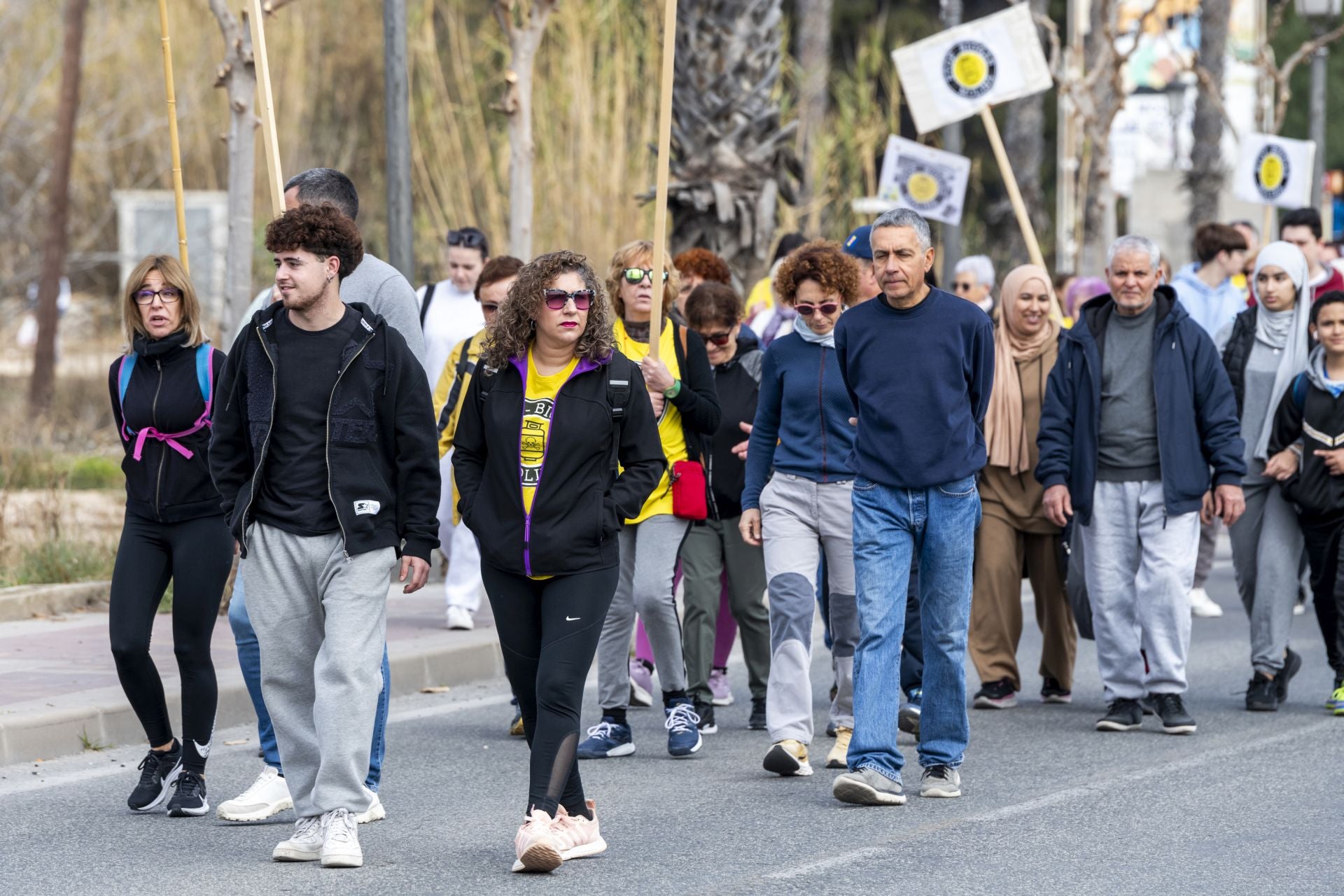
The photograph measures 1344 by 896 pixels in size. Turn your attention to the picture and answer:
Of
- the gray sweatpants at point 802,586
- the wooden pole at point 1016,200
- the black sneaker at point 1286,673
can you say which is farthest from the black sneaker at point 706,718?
the wooden pole at point 1016,200

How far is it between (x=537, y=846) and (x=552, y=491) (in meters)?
1.06

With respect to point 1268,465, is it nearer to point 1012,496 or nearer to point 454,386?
point 1012,496

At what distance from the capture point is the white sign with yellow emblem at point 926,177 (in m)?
14.4

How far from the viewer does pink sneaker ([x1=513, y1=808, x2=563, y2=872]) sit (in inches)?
228

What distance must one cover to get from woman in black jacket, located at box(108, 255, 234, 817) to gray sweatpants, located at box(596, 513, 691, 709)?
5.50 ft

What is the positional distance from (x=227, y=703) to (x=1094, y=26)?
1954cm

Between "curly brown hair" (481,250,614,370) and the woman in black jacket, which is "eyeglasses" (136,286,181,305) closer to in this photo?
the woman in black jacket

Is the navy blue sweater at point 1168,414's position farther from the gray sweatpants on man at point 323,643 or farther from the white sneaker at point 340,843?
the white sneaker at point 340,843

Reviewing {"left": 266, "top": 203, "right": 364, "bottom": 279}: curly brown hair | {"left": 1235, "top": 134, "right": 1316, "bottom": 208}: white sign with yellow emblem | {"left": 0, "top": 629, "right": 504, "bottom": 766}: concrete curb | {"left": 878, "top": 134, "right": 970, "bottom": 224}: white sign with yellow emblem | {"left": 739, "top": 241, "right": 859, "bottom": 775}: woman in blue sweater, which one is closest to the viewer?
{"left": 266, "top": 203, "right": 364, "bottom": 279}: curly brown hair

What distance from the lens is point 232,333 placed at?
11664mm

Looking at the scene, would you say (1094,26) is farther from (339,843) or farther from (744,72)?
(339,843)

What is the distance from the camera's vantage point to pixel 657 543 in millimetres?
7805

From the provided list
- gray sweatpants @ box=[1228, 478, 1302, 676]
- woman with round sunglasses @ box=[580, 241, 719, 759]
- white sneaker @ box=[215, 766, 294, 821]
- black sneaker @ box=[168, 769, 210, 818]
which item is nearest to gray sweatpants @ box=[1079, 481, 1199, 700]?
gray sweatpants @ box=[1228, 478, 1302, 676]

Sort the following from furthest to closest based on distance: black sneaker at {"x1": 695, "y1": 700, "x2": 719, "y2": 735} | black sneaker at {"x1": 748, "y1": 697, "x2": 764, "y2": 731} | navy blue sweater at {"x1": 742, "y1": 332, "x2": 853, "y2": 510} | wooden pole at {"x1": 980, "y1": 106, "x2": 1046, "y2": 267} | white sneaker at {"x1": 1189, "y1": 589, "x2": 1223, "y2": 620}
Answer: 1. white sneaker at {"x1": 1189, "y1": 589, "x2": 1223, "y2": 620}
2. wooden pole at {"x1": 980, "y1": 106, "x2": 1046, "y2": 267}
3. black sneaker at {"x1": 748, "y1": 697, "x2": 764, "y2": 731}
4. black sneaker at {"x1": 695, "y1": 700, "x2": 719, "y2": 735}
5. navy blue sweater at {"x1": 742, "y1": 332, "x2": 853, "y2": 510}
